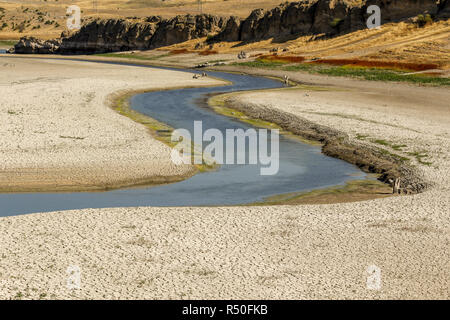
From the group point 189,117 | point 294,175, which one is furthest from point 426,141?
point 189,117

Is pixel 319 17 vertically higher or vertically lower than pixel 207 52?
higher

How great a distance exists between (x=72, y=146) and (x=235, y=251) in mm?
13933

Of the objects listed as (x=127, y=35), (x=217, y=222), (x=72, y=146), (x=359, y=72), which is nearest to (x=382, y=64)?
(x=359, y=72)

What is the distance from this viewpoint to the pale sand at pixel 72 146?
22375mm

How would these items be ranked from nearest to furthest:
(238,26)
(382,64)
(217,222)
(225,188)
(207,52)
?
A: (217,222)
(225,188)
(382,64)
(207,52)
(238,26)

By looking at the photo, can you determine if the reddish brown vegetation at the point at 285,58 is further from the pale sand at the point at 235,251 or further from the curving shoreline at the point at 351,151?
the pale sand at the point at 235,251

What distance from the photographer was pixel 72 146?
1051 inches

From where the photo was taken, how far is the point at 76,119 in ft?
109

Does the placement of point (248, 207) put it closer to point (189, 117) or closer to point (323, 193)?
point (323, 193)

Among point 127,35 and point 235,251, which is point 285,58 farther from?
point 235,251

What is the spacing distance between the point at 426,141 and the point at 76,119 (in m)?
18.3

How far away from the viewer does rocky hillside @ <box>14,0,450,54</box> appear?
84.8 m

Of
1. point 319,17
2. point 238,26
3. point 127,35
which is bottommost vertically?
point 127,35

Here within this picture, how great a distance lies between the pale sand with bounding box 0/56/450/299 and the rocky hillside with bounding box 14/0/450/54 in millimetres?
67750
